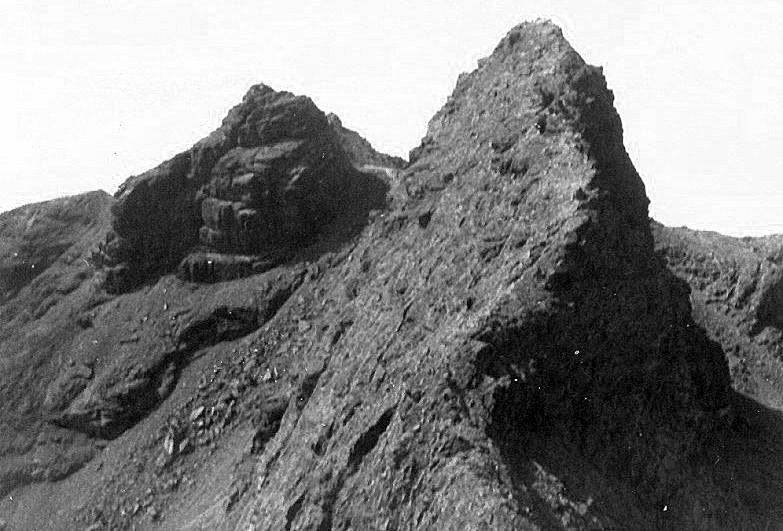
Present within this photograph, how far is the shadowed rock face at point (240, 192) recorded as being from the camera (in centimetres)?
5572

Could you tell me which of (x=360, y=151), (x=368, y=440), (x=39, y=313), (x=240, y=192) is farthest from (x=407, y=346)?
(x=39, y=313)

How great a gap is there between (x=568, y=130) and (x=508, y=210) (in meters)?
3.27

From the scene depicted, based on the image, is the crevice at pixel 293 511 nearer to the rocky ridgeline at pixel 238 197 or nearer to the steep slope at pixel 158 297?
the steep slope at pixel 158 297

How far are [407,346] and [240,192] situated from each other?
19778 millimetres

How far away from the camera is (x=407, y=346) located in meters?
38.3

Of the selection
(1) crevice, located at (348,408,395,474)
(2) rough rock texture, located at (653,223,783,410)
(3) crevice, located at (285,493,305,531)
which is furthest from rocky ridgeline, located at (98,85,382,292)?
(1) crevice, located at (348,408,395,474)

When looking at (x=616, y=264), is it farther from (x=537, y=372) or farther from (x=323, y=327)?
(x=323, y=327)

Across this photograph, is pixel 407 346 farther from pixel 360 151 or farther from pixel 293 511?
pixel 360 151

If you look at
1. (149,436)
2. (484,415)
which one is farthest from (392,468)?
(149,436)

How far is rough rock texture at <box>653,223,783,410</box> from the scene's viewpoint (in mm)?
48312

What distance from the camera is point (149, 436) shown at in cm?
5103

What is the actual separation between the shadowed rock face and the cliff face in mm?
102

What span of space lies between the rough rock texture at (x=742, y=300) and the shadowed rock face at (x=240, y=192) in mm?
14877

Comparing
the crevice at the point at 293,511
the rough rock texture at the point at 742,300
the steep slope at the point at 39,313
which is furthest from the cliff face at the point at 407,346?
the rough rock texture at the point at 742,300
